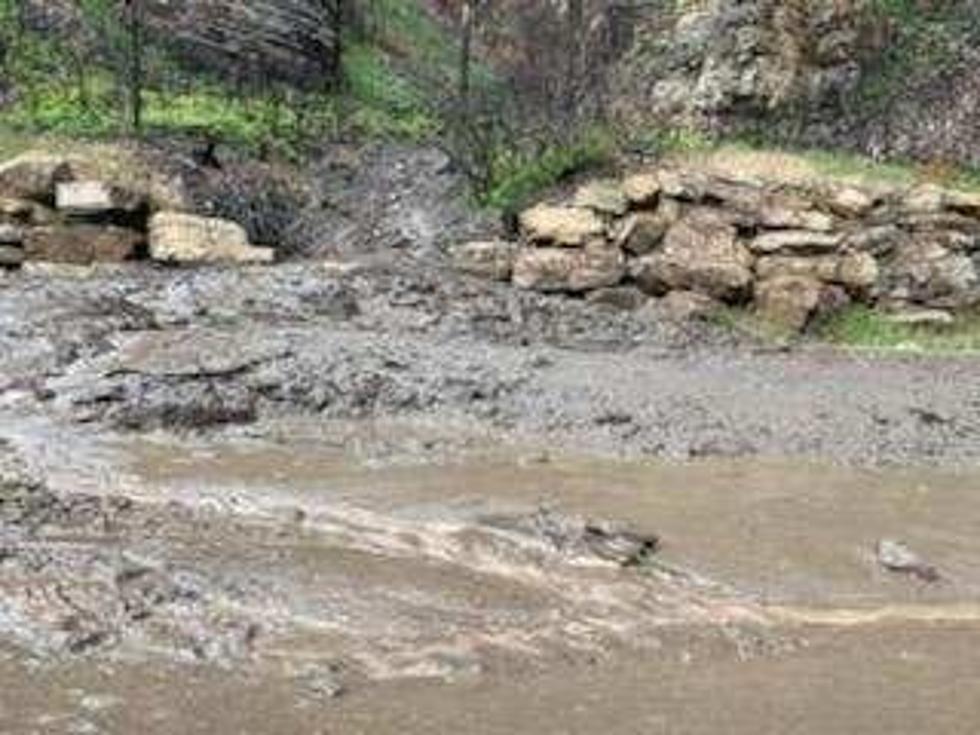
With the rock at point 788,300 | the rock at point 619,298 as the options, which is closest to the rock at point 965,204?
the rock at point 788,300

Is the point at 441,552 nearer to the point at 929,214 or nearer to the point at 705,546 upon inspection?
the point at 705,546

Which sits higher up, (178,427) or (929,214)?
(929,214)

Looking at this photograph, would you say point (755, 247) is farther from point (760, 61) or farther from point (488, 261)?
point (760, 61)

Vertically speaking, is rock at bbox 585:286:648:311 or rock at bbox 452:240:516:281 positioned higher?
rock at bbox 452:240:516:281

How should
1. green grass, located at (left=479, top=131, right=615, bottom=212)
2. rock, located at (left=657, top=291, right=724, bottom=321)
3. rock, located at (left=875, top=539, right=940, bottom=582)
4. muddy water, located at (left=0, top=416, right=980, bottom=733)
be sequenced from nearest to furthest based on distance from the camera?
1. muddy water, located at (left=0, top=416, right=980, bottom=733)
2. rock, located at (left=875, top=539, right=940, bottom=582)
3. rock, located at (left=657, top=291, right=724, bottom=321)
4. green grass, located at (left=479, top=131, right=615, bottom=212)

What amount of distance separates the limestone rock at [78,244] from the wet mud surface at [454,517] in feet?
2.82

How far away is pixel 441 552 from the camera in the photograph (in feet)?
28.1

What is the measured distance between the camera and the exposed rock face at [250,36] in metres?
21.1

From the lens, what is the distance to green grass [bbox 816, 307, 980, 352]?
15.7 meters

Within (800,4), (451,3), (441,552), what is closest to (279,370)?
(441,552)

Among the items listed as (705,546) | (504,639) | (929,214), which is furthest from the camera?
(929,214)

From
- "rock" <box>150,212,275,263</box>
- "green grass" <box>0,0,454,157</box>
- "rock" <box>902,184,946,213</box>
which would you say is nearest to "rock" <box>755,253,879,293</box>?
"rock" <box>902,184,946,213</box>

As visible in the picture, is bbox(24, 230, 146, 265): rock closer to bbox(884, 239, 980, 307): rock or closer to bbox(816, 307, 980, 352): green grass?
bbox(816, 307, 980, 352): green grass

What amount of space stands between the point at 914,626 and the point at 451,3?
781 inches
